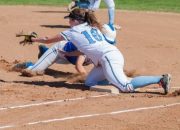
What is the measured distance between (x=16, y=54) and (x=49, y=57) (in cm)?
223

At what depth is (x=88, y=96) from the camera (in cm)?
877

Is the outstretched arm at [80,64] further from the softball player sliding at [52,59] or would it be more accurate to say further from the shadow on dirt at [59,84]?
the shadow on dirt at [59,84]

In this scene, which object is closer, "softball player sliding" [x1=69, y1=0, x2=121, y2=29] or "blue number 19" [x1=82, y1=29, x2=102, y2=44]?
"blue number 19" [x1=82, y1=29, x2=102, y2=44]

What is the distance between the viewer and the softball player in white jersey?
29.7ft

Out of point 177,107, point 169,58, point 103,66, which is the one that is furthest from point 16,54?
point 177,107

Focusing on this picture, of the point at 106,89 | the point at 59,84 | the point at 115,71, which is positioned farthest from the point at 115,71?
the point at 59,84

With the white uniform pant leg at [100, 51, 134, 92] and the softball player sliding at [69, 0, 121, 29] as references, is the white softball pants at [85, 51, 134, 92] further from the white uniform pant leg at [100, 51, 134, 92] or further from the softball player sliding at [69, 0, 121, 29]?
the softball player sliding at [69, 0, 121, 29]

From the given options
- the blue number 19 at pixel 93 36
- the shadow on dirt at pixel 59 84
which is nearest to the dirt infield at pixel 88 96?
the shadow on dirt at pixel 59 84

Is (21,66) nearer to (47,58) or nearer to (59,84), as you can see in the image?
(47,58)

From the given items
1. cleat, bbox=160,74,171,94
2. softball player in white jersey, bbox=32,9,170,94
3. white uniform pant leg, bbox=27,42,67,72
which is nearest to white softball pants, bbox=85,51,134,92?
softball player in white jersey, bbox=32,9,170,94

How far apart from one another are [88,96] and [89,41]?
951mm

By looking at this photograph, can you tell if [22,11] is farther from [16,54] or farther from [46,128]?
[46,128]

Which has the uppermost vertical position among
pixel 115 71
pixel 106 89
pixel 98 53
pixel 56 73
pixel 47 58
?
pixel 98 53

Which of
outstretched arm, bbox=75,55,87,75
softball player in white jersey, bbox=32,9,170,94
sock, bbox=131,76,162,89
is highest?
softball player in white jersey, bbox=32,9,170,94
